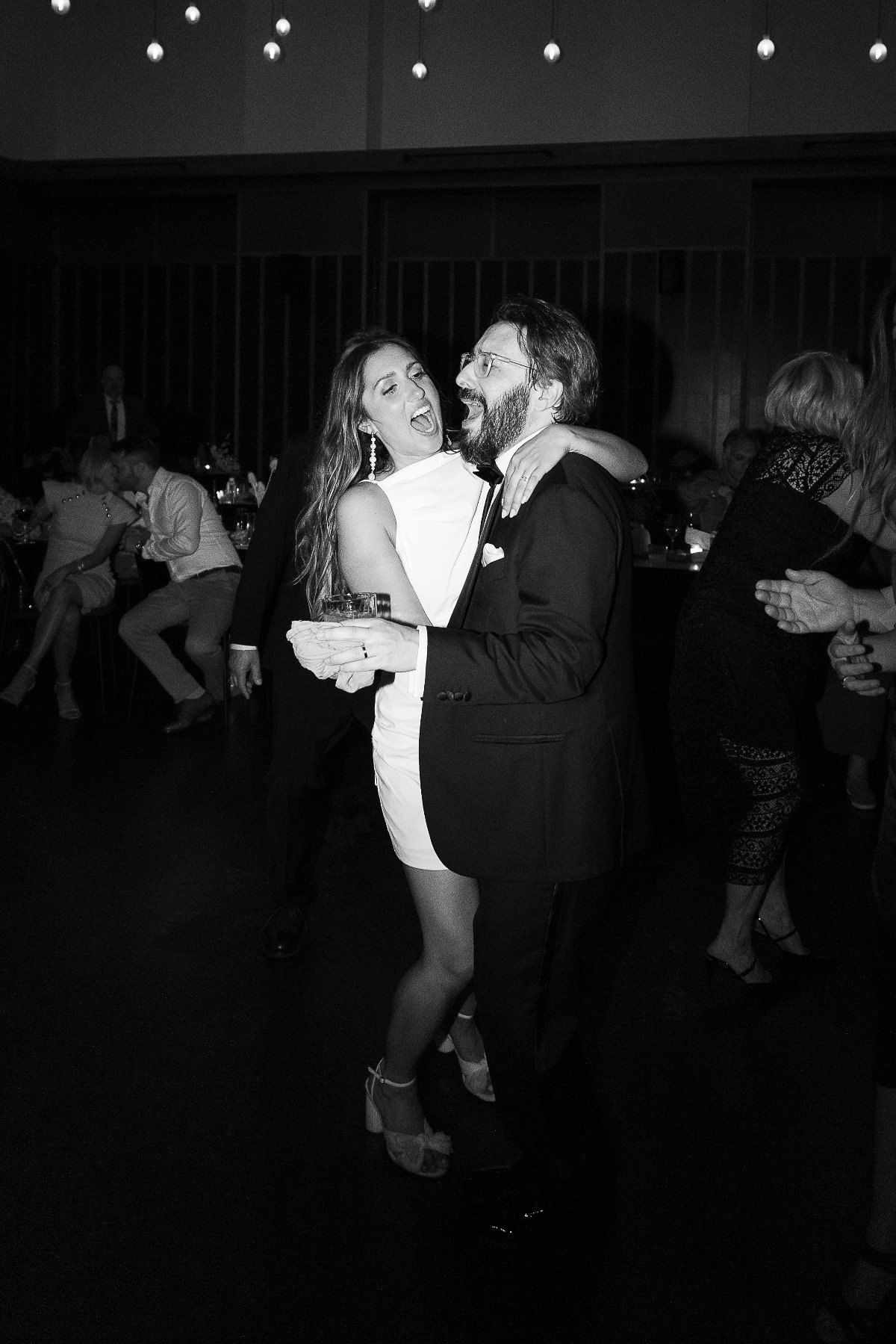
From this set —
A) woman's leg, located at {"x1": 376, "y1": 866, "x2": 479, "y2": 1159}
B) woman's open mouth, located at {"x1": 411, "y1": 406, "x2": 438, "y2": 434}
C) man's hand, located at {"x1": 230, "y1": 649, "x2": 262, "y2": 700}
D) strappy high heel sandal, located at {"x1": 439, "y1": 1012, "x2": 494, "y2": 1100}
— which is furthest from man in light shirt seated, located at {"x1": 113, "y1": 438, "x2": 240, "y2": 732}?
woman's open mouth, located at {"x1": 411, "y1": 406, "x2": 438, "y2": 434}

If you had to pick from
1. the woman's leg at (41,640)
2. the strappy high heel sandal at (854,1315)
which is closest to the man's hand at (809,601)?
the strappy high heel sandal at (854,1315)

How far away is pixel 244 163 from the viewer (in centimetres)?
1062

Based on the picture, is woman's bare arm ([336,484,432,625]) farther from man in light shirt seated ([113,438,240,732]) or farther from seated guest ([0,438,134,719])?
seated guest ([0,438,134,719])

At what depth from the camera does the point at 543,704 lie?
1736mm

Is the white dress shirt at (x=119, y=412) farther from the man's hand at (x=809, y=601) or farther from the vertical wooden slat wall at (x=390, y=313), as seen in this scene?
the man's hand at (x=809, y=601)

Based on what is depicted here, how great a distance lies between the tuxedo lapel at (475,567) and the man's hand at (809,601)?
46 cm

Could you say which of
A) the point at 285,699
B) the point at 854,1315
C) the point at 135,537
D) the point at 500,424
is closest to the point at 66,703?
the point at 135,537

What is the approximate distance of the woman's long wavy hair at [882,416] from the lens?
166cm

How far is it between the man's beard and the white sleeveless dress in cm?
13

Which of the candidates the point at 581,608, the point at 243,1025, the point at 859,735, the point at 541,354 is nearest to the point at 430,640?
the point at 581,608

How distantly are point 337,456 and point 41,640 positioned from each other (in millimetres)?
4472

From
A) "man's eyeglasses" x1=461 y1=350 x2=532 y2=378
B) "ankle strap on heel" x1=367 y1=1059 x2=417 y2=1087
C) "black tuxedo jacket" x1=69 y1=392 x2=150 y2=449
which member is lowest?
"ankle strap on heel" x1=367 y1=1059 x2=417 y2=1087

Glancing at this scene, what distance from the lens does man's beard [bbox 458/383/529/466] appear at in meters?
1.81

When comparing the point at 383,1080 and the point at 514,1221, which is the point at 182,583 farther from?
the point at 514,1221
